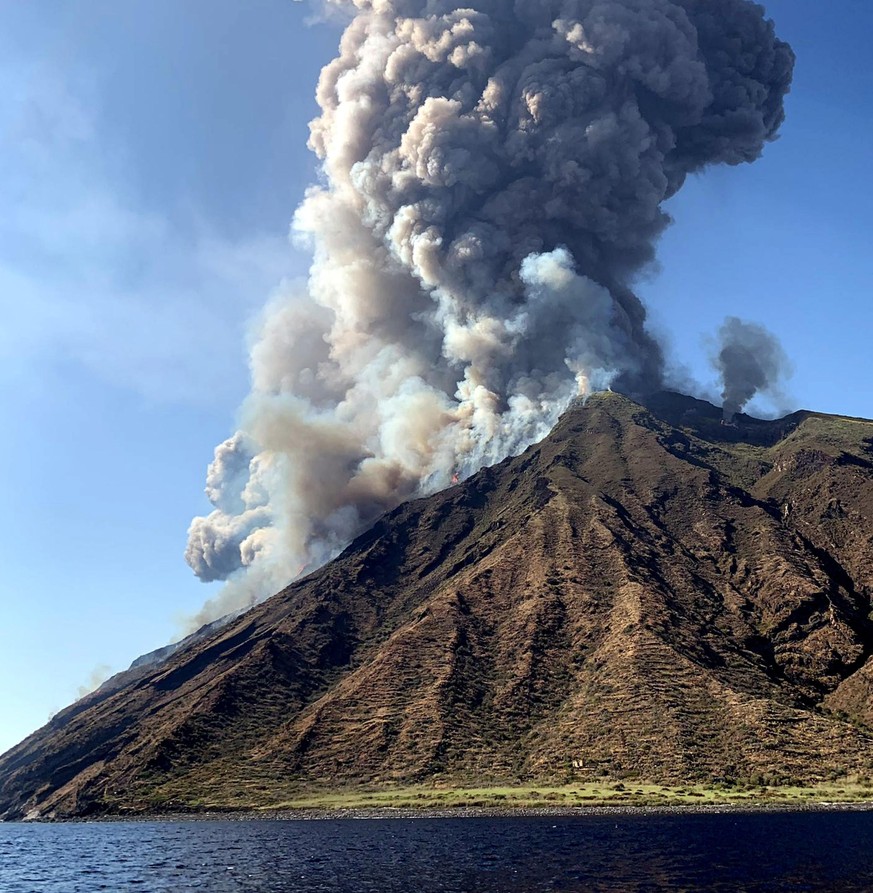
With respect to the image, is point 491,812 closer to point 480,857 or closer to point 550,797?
point 550,797

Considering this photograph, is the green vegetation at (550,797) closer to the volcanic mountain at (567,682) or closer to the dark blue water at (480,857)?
the volcanic mountain at (567,682)

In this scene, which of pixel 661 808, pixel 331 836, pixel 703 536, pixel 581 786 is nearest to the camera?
pixel 331 836

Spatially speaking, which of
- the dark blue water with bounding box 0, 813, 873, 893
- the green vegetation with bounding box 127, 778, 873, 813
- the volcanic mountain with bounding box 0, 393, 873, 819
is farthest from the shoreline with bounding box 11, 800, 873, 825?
the volcanic mountain with bounding box 0, 393, 873, 819

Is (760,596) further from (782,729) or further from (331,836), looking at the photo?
(331,836)

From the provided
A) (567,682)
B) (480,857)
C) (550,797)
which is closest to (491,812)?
(550,797)

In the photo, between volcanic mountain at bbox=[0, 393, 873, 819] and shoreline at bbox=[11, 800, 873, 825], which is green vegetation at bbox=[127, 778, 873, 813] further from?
volcanic mountain at bbox=[0, 393, 873, 819]

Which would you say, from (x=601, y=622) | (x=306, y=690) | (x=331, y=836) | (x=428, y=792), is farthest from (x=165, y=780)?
(x=601, y=622)

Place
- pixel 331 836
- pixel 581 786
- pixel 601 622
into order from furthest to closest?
pixel 601 622, pixel 581 786, pixel 331 836
